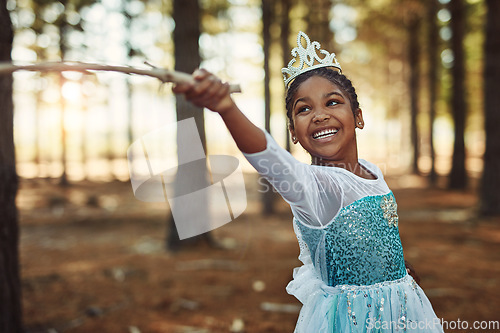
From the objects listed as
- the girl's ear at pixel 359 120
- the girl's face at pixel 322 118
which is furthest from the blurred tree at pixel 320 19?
the girl's face at pixel 322 118

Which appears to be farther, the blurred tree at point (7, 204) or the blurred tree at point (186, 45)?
the blurred tree at point (186, 45)

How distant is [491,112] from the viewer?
9.53 meters

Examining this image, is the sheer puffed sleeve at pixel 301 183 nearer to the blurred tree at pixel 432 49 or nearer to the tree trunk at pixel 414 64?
the blurred tree at pixel 432 49

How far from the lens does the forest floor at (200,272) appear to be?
4711 mm

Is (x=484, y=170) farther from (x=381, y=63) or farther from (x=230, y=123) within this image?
(x=381, y=63)

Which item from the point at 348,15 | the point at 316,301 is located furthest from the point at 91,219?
the point at 348,15

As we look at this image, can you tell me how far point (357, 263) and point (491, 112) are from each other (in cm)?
958

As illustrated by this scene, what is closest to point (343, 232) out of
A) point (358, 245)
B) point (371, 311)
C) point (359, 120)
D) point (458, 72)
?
point (358, 245)

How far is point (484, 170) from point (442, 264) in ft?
14.1

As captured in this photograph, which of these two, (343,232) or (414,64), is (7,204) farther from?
(414,64)

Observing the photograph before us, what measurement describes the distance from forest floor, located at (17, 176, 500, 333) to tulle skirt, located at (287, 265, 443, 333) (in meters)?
2.89

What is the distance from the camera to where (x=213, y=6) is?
54.3 feet

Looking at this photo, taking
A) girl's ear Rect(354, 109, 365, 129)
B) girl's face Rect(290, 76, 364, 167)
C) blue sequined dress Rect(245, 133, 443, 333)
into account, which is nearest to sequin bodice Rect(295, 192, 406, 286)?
blue sequined dress Rect(245, 133, 443, 333)

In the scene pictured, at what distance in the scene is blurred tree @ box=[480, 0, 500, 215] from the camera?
30.8 feet
